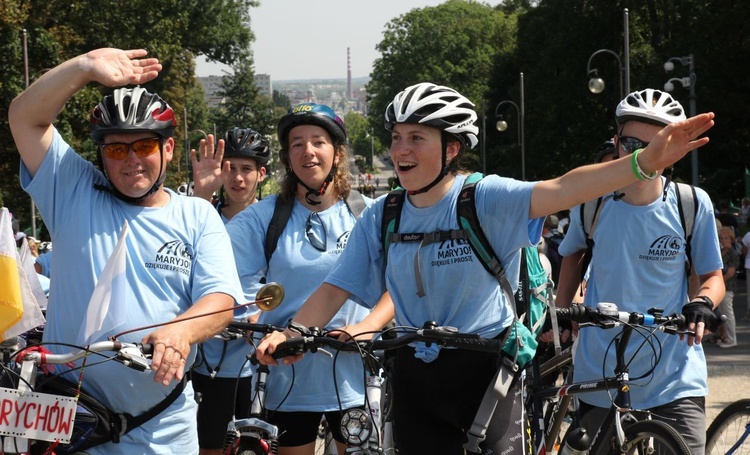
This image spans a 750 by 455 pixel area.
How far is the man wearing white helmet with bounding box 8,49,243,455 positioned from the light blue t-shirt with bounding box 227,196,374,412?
1.27m

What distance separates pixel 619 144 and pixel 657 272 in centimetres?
62

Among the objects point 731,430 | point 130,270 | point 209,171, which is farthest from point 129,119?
point 731,430

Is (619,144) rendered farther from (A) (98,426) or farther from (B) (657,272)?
(A) (98,426)

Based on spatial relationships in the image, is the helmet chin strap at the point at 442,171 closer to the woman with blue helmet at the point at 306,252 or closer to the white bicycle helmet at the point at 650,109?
the woman with blue helmet at the point at 306,252

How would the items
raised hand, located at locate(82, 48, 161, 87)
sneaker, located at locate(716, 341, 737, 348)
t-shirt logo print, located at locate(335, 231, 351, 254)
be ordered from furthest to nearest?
sneaker, located at locate(716, 341, 737, 348) < t-shirt logo print, located at locate(335, 231, 351, 254) < raised hand, located at locate(82, 48, 161, 87)

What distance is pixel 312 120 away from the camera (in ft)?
19.2

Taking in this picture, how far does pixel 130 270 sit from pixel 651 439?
240 cm

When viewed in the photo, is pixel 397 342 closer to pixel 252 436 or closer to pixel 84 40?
pixel 252 436

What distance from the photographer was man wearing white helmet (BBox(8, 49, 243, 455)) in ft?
13.4

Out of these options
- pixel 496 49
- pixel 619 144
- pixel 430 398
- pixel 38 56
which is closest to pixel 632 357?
pixel 619 144

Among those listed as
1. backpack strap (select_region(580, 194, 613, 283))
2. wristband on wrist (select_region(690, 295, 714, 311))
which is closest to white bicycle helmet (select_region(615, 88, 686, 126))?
backpack strap (select_region(580, 194, 613, 283))

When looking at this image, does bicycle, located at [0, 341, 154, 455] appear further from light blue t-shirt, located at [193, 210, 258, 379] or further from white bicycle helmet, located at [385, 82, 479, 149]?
light blue t-shirt, located at [193, 210, 258, 379]

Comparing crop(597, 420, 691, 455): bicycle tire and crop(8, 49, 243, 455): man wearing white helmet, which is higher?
crop(8, 49, 243, 455): man wearing white helmet

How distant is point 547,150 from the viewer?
173ft
